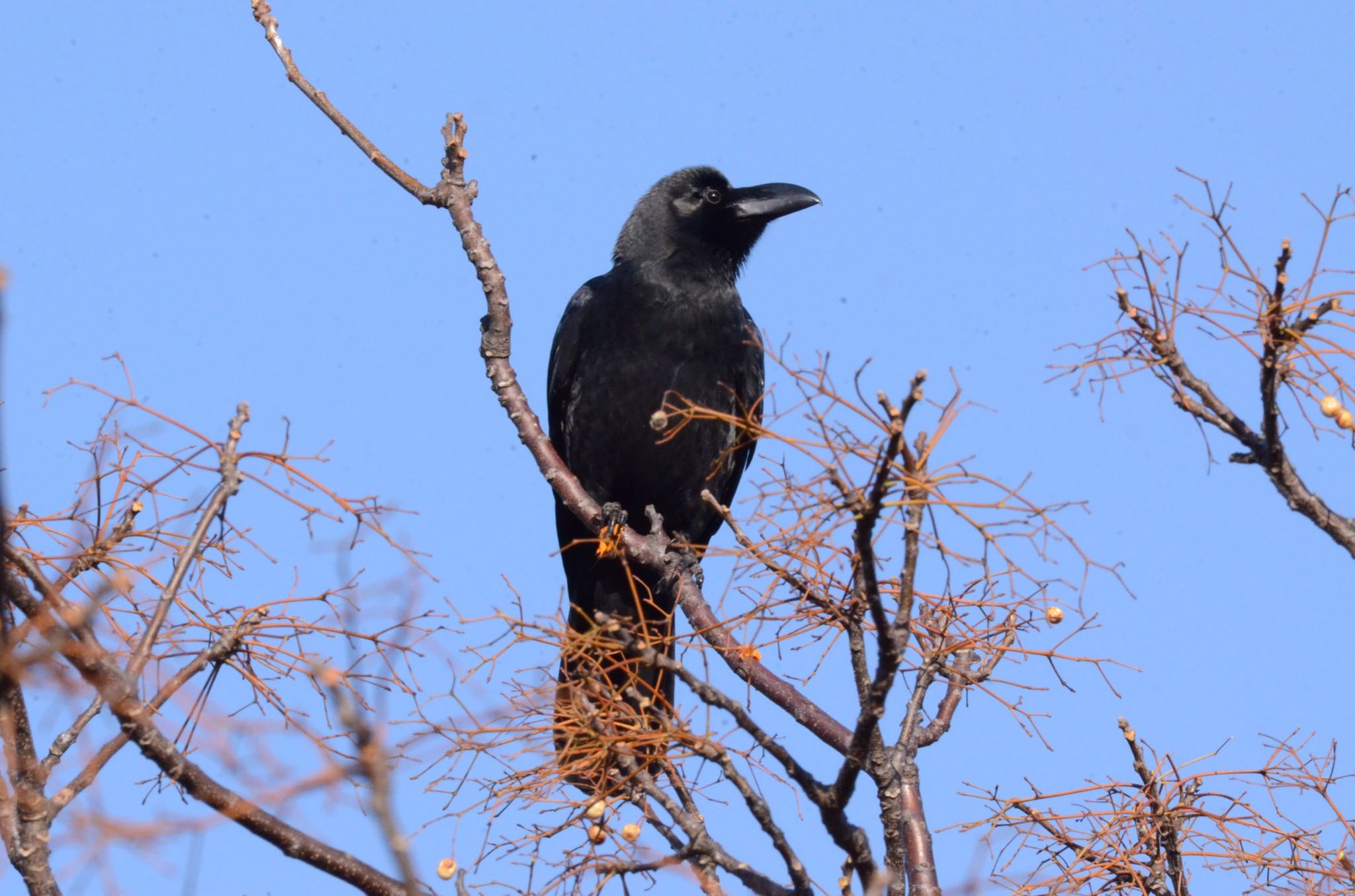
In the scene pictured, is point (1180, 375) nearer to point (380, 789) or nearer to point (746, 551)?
point (746, 551)

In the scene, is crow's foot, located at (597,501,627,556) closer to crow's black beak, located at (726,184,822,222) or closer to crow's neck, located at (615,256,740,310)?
crow's neck, located at (615,256,740,310)

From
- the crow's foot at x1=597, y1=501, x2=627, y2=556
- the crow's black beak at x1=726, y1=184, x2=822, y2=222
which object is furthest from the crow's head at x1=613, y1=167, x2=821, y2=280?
the crow's foot at x1=597, y1=501, x2=627, y2=556

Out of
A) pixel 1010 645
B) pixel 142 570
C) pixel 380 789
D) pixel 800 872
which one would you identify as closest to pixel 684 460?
pixel 1010 645

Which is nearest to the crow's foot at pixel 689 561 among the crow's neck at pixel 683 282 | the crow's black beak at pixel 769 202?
the crow's neck at pixel 683 282

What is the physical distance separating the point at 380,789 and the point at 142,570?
2.27 m

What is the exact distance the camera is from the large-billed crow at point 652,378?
6.01 metres

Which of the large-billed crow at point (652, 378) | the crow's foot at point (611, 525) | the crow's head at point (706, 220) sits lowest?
the crow's foot at point (611, 525)

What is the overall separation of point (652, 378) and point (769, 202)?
4.10 ft

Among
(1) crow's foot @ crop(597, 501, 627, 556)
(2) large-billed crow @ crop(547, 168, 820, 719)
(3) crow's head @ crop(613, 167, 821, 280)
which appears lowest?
(1) crow's foot @ crop(597, 501, 627, 556)

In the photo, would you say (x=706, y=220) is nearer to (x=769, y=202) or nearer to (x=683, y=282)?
(x=769, y=202)

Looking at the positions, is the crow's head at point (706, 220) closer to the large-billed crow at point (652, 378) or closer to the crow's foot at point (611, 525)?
the large-billed crow at point (652, 378)

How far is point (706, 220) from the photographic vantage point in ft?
21.9

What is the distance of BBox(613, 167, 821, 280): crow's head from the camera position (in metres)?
6.51

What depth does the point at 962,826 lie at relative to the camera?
3541 millimetres
